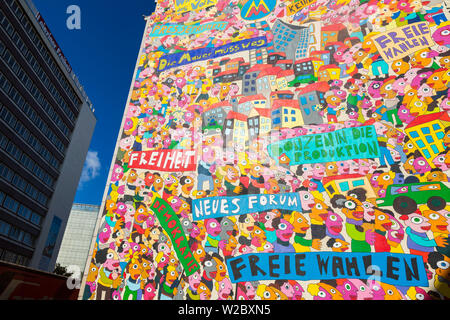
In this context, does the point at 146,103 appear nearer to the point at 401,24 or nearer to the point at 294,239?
the point at 294,239

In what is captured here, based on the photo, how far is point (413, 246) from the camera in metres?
7.56

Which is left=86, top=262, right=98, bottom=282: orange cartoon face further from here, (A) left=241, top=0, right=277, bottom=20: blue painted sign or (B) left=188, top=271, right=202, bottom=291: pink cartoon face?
(A) left=241, top=0, right=277, bottom=20: blue painted sign

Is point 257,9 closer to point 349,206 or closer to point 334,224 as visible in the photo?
point 349,206

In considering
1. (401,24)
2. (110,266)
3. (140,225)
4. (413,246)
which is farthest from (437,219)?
(110,266)

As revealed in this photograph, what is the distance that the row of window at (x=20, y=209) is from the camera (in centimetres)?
3534

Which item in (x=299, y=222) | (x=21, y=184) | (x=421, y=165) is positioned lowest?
(x=299, y=222)

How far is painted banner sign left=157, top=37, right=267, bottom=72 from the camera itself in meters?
12.4

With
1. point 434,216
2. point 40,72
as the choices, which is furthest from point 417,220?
point 40,72

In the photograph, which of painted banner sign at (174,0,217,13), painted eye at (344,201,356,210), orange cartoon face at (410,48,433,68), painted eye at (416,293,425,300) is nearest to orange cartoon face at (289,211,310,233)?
painted eye at (344,201,356,210)

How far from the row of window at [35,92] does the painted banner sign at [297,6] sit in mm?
35861

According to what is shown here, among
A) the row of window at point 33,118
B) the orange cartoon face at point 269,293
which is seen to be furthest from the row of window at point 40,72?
the orange cartoon face at point 269,293

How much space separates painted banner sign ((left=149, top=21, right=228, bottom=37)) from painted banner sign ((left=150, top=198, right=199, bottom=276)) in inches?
318

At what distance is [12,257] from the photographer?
36.6 m

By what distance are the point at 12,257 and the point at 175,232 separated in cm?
3724
